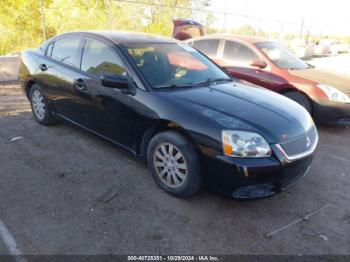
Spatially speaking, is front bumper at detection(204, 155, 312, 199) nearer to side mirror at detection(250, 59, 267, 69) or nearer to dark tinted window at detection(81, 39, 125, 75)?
dark tinted window at detection(81, 39, 125, 75)

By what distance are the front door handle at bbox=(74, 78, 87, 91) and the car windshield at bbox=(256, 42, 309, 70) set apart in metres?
3.69

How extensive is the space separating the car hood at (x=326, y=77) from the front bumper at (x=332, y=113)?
16.8 inches

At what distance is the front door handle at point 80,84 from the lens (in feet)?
13.1

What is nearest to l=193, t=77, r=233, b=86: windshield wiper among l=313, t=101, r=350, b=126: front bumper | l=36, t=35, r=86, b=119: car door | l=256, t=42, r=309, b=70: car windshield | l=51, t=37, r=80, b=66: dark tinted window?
l=36, t=35, r=86, b=119: car door

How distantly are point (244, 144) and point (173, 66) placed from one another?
1.50 m

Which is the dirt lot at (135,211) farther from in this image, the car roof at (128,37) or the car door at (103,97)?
the car roof at (128,37)

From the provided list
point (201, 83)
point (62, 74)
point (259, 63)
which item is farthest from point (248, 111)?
point (259, 63)

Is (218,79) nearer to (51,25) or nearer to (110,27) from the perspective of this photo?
(110,27)

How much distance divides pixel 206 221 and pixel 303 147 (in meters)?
1.17

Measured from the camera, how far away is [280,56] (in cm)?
636

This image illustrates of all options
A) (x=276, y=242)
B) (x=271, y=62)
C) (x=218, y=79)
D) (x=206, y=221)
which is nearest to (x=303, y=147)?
(x=276, y=242)

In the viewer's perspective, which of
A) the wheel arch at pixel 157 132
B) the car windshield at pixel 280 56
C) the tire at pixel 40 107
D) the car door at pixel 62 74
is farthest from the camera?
the car windshield at pixel 280 56

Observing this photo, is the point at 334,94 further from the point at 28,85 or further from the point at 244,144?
the point at 28,85

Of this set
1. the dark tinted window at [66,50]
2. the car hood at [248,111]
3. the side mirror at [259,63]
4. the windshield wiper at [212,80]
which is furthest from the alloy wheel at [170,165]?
the side mirror at [259,63]
